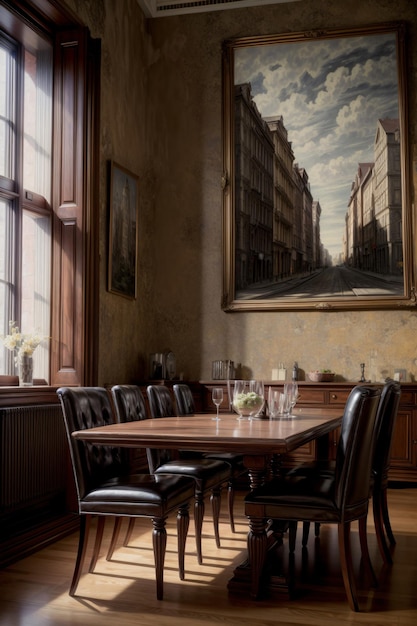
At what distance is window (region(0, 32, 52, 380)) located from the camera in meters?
5.22

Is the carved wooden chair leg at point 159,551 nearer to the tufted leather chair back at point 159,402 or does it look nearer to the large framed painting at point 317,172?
the tufted leather chair back at point 159,402

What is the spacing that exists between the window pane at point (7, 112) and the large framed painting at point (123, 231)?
1.18 m

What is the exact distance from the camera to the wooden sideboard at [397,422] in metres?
6.48

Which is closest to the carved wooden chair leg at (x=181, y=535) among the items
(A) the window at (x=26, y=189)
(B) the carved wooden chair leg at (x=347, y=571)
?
(B) the carved wooden chair leg at (x=347, y=571)

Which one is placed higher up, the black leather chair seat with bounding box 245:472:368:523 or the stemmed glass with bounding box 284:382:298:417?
the stemmed glass with bounding box 284:382:298:417

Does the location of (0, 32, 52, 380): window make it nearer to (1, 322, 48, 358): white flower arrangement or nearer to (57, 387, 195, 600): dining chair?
(1, 322, 48, 358): white flower arrangement

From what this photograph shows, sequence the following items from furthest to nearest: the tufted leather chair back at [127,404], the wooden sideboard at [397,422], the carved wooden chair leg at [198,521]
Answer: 1. the wooden sideboard at [397,422]
2. the tufted leather chair back at [127,404]
3. the carved wooden chair leg at [198,521]

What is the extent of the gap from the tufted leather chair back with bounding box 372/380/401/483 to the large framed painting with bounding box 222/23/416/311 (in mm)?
2747

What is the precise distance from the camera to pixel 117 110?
671 centimetres

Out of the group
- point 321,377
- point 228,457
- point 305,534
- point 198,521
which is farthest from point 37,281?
point 321,377

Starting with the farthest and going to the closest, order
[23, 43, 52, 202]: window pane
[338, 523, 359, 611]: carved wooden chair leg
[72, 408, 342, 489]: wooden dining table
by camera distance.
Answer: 1. [23, 43, 52, 202]: window pane
2. [338, 523, 359, 611]: carved wooden chair leg
3. [72, 408, 342, 489]: wooden dining table

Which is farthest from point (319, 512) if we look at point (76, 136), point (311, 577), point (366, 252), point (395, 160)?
point (395, 160)

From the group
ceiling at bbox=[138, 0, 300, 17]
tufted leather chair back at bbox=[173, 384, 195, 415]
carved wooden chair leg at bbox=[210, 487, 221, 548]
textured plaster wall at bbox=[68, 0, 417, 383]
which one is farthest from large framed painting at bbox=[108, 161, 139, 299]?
carved wooden chair leg at bbox=[210, 487, 221, 548]

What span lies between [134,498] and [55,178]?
3.11 metres
